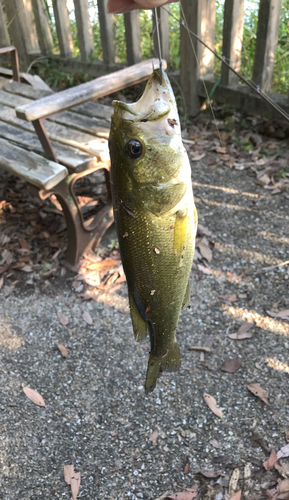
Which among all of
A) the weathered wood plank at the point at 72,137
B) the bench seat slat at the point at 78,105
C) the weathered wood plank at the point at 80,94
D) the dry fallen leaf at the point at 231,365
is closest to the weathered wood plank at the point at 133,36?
the bench seat slat at the point at 78,105

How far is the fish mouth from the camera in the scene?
120 centimetres

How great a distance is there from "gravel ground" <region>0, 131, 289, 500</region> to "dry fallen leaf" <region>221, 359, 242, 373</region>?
1.1 inches

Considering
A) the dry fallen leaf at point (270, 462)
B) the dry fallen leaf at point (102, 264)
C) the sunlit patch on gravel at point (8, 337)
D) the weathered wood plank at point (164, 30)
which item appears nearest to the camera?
the dry fallen leaf at point (270, 462)

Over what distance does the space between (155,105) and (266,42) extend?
3.32 m

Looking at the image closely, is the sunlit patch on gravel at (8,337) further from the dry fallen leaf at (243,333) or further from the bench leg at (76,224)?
the dry fallen leaf at (243,333)

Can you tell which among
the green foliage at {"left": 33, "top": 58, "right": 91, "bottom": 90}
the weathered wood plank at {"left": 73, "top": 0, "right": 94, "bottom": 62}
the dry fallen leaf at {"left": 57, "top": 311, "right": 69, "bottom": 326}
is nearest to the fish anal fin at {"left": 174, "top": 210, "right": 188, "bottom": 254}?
the dry fallen leaf at {"left": 57, "top": 311, "right": 69, "bottom": 326}

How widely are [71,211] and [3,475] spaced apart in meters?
1.85

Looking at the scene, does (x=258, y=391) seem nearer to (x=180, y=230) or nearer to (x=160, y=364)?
(x=160, y=364)

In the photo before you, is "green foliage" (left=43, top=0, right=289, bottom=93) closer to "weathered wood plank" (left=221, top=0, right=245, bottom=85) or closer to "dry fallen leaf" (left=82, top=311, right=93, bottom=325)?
→ "weathered wood plank" (left=221, top=0, right=245, bottom=85)

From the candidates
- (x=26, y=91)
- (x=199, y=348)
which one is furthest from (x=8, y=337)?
(x=26, y=91)

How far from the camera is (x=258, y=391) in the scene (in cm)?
252

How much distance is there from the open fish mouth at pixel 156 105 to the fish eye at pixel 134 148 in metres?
0.06

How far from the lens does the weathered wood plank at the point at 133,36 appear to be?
4.56 m

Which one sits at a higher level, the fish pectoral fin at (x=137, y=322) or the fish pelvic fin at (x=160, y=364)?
the fish pectoral fin at (x=137, y=322)
